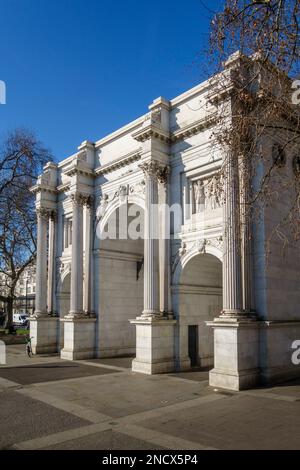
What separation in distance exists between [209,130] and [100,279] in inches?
421

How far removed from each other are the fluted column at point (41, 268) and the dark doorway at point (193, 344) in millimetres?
11825

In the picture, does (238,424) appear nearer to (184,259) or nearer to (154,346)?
(154,346)

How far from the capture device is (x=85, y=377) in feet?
57.5

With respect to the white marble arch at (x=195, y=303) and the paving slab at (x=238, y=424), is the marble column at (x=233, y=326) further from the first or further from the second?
the white marble arch at (x=195, y=303)

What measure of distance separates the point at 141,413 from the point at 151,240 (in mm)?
9337

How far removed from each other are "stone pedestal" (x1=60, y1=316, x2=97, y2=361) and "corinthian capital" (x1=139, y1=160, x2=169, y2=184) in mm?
9256

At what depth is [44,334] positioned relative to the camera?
27438 millimetres

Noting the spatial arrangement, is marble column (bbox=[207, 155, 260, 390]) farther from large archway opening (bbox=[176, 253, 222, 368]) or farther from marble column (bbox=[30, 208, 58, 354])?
marble column (bbox=[30, 208, 58, 354])

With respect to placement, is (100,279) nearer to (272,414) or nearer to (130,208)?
(130,208)

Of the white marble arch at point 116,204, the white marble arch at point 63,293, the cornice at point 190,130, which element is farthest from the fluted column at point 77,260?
the cornice at point 190,130

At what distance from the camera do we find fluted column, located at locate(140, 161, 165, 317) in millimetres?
19203

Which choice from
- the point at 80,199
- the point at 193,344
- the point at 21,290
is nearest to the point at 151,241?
the point at 193,344

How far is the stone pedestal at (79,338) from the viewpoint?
23359mm

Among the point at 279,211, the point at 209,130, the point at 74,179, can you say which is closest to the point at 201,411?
the point at 279,211
